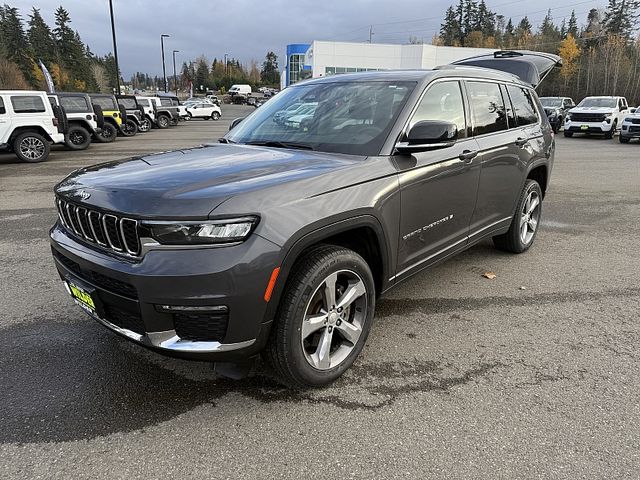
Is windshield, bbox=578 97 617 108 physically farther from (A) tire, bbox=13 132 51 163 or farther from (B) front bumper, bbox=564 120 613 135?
(A) tire, bbox=13 132 51 163

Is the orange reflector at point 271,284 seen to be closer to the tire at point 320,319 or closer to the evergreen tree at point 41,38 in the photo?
the tire at point 320,319

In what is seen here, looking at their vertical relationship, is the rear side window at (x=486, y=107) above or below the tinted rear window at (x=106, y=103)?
below

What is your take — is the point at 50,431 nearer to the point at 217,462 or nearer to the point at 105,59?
the point at 217,462

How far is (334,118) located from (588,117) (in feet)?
74.0

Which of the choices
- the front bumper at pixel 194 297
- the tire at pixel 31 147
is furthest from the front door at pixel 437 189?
the tire at pixel 31 147

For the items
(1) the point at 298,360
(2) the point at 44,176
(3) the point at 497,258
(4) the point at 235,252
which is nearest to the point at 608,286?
(3) the point at 497,258

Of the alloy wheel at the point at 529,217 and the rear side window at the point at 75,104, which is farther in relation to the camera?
the rear side window at the point at 75,104

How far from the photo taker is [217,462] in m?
2.23

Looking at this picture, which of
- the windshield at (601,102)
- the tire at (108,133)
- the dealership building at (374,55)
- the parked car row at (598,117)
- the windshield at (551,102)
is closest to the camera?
the tire at (108,133)

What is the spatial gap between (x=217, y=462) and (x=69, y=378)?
Answer: 1.23 metres

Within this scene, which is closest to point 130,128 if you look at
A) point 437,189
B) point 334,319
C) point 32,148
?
point 32,148

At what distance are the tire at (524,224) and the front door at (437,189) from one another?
1.32 meters

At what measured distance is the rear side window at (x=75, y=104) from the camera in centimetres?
1580

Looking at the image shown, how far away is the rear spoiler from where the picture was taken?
9.19 m
